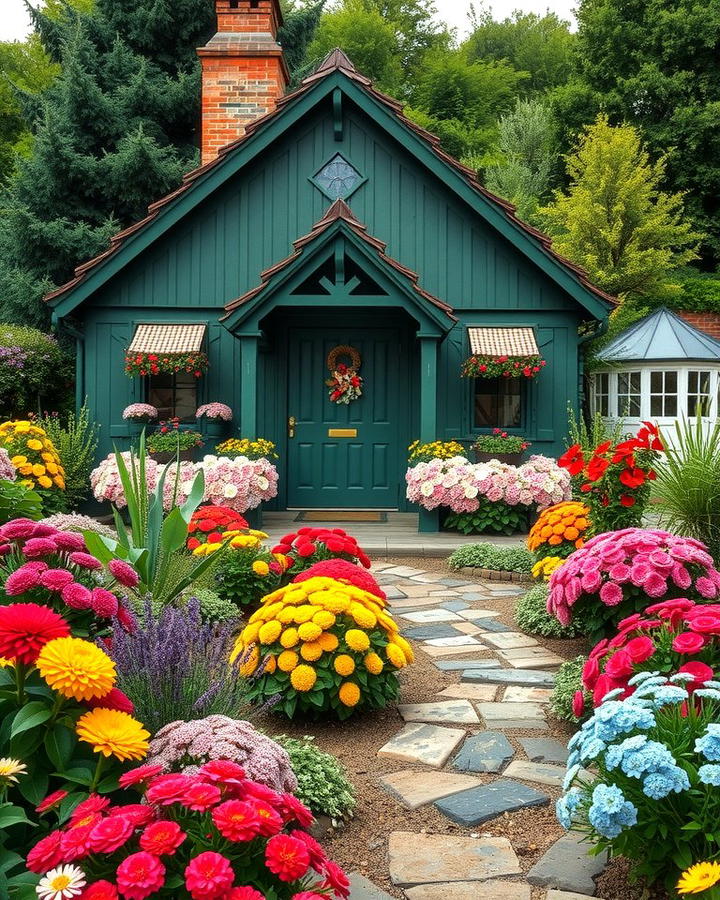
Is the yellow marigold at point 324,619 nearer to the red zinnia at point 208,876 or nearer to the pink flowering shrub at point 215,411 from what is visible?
the red zinnia at point 208,876

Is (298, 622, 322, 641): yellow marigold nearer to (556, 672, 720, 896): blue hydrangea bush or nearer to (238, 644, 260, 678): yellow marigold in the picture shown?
(238, 644, 260, 678): yellow marigold

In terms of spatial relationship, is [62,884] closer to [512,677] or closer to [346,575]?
[346,575]

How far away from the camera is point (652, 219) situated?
17984 millimetres

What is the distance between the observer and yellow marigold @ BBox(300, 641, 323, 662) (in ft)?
12.7

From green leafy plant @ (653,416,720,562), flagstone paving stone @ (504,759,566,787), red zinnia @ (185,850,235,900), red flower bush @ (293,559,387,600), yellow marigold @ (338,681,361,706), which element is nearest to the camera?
red zinnia @ (185,850,235,900)

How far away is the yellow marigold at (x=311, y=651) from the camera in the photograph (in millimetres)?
3877

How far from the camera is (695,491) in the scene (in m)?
5.16

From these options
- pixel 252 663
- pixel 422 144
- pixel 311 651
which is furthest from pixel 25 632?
pixel 422 144

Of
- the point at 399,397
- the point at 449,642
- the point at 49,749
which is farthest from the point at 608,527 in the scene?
the point at 399,397

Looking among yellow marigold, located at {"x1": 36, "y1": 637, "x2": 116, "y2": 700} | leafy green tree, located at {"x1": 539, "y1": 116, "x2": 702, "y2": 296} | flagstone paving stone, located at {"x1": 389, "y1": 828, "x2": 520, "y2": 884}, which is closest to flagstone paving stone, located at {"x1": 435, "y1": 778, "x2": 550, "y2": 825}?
flagstone paving stone, located at {"x1": 389, "y1": 828, "x2": 520, "y2": 884}

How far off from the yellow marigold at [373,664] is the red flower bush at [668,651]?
3.31 ft

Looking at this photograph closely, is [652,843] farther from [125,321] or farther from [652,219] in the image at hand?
[652,219]

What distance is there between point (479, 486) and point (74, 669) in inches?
304

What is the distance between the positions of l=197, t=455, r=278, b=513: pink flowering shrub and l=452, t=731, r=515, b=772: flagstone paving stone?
5.75 meters
